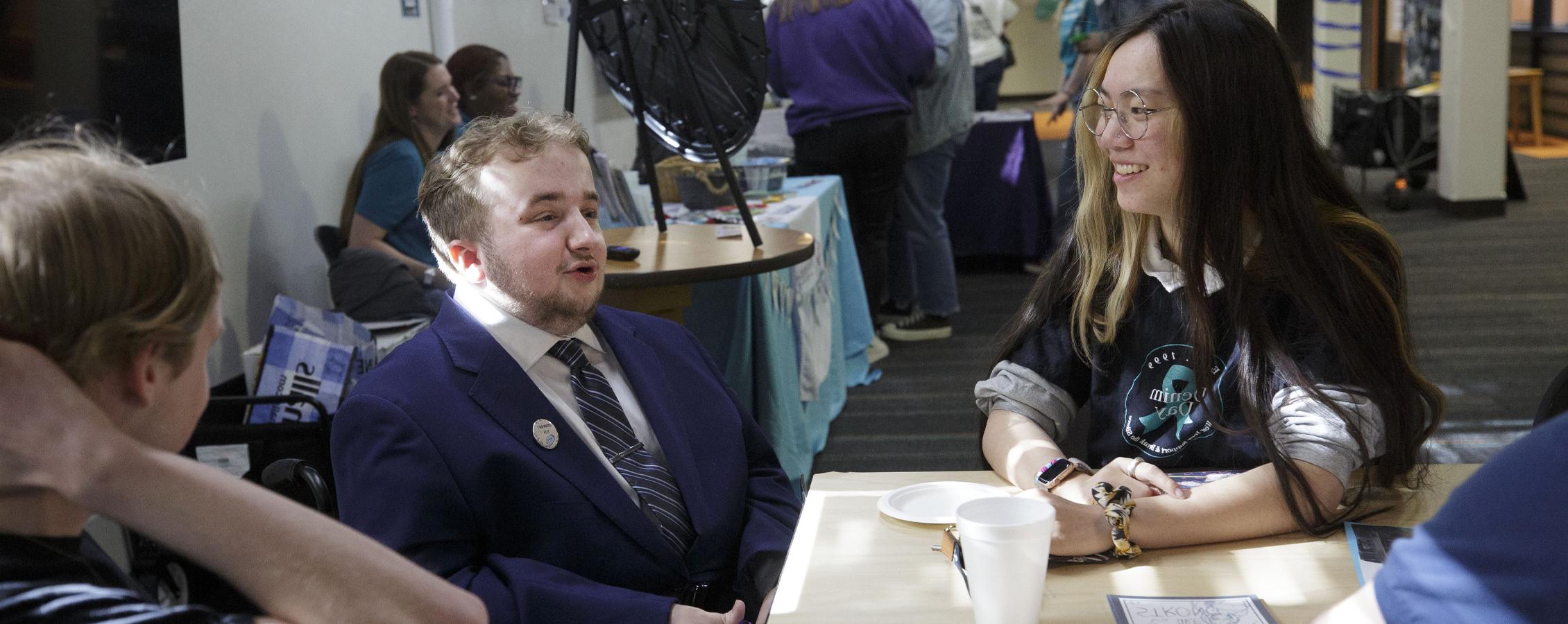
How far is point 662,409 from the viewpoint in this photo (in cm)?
166

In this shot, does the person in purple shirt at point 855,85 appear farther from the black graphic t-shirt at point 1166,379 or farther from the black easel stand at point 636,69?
the black graphic t-shirt at point 1166,379

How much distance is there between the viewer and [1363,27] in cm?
1617

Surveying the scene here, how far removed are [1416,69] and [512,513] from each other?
1141cm

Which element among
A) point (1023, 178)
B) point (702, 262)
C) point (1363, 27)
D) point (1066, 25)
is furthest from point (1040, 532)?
point (1363, 27)

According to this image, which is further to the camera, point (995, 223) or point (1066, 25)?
point (995, 223)

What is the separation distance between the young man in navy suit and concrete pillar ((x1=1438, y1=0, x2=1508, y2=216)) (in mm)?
7892

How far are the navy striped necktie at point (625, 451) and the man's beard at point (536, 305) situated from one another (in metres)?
0.03

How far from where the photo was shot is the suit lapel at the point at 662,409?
161cm

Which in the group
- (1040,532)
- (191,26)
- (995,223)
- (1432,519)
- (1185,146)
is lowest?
(995,223)

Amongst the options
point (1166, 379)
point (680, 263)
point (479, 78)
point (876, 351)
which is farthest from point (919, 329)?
point (1166, 379)

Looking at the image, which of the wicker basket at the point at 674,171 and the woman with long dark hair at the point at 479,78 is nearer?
the wicker basket at the point at 674,171

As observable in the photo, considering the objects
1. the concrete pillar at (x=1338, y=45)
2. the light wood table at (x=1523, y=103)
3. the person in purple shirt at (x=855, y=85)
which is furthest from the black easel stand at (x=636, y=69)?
the light wood table at (x=1523, y=103)

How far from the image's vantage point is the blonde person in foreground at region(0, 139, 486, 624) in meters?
0.74

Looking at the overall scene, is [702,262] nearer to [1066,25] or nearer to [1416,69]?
[1066,25]
